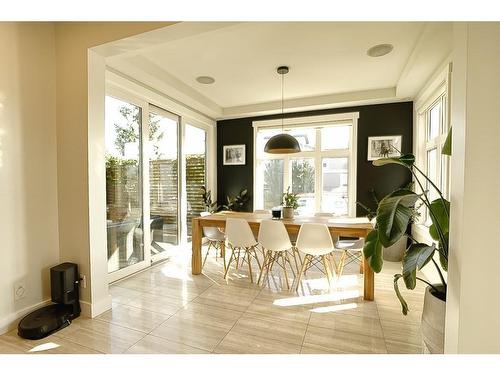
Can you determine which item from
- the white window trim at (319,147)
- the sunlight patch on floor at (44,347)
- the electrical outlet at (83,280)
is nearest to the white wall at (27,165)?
the electrical outlet at (83,280)

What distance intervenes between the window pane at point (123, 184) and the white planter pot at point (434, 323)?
3283 mm

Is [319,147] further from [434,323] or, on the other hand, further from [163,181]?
[434,323]

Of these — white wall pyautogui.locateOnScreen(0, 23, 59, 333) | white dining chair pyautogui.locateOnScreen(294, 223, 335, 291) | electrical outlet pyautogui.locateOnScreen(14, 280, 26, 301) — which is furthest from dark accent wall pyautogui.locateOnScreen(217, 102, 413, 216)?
electrical outlet pyautogui.locateOnScreen(14, 280, 26, 301)

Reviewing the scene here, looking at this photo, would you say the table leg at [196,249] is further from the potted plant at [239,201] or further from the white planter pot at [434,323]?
the white planter pot at [434,323]

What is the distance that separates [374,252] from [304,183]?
3.40 m

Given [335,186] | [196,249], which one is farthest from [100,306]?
[335,186]

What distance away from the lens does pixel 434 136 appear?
11.7 ft

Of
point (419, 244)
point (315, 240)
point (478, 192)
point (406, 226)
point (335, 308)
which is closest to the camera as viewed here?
point (478, 192)

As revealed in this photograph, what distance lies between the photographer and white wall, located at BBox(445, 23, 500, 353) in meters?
1.11

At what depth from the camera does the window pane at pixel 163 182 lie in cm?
387
